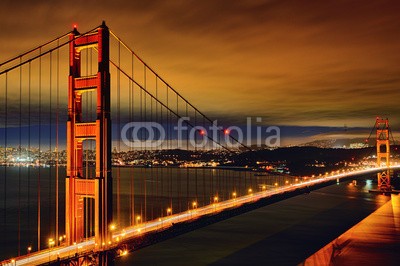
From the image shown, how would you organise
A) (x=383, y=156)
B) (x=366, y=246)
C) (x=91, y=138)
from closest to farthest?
(x=91, y=138), (x=366, y=246), (x=383, y=156)

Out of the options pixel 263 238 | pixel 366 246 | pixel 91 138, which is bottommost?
pixel 263 238

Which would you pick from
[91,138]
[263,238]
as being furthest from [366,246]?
[91,138]

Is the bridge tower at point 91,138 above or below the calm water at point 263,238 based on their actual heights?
above

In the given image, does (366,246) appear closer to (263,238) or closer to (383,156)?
(263,238)

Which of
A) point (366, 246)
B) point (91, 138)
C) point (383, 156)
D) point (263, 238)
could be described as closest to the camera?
point (91, 138)

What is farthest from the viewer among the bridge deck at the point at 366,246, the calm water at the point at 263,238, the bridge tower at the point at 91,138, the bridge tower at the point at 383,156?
the bridge tower at the point at 383,156

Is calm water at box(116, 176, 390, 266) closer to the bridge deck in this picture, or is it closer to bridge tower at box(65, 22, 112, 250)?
the bridge deck

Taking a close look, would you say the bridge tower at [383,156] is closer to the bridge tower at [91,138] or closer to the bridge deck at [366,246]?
the bridge deck at [366,246]

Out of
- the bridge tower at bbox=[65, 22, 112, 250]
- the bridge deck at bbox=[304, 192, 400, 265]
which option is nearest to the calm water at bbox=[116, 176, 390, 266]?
the bridge deck at bbox=[304, 192, 400, 265]

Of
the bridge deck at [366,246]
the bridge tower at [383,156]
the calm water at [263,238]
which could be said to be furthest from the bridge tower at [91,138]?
the bridge tower at [383,156]
